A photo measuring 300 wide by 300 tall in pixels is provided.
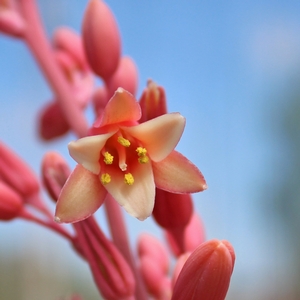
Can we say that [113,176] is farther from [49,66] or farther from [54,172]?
[49,66]

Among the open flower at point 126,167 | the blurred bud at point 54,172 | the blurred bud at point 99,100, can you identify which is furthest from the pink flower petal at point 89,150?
the blurred bud at point 99,100

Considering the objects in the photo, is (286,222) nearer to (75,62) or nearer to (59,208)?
(75,62)

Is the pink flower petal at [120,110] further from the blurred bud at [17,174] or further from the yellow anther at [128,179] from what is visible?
the blurred bud at [17,174]

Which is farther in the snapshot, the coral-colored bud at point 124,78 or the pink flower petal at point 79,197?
the coral-colored bud at point 124,78

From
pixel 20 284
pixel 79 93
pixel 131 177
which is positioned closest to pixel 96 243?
pixel 131 177

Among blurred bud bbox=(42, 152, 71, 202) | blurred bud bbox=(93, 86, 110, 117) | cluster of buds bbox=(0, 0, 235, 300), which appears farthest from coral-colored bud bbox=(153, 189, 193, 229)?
blurred bud bbox=(93, 86, 110, 117)

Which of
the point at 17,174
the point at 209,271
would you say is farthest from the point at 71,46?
the point at 209,271
